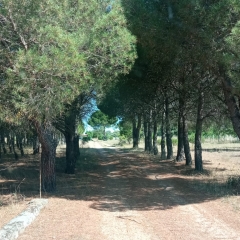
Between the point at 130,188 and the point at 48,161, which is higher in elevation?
the point at 48,161

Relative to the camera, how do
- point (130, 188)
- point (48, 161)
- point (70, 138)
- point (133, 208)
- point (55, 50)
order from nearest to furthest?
point (55, 50) → point (133, 208) → point (48, 161) → point (130, 188) → point (70, 138)

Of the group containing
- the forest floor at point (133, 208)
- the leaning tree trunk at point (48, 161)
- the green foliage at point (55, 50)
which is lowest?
the forest floor at point (133, 208)

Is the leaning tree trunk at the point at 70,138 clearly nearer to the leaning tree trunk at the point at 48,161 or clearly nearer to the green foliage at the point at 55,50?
the leaning tree trunk at the point at 48,161

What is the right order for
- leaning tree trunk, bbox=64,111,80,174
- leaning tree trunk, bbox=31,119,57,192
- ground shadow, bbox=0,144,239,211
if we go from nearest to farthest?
ground shadow, bbox=0,144,239,211 < leaning tree trunk, bbox=31,119,57,192 < leaning tree trunk, bbox=64,111,80,174

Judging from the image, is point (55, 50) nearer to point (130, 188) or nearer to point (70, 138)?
point (130, 188)

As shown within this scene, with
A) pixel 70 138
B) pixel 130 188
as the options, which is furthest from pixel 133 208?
pixel 70 138

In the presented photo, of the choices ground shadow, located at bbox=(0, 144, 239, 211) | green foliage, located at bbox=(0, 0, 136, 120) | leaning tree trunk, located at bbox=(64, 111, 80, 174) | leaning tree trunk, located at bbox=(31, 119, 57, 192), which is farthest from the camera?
leaning tree trunk, located at bbox=(64, 111, 80, 174)

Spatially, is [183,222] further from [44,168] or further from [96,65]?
[44,168]

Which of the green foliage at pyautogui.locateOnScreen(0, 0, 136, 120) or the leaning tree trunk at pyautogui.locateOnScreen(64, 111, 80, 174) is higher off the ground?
the green foliage at pyautogui.locateOnScreen(0, 0, 136, 120)

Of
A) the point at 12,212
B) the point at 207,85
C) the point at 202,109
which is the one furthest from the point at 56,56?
the point at 202,109

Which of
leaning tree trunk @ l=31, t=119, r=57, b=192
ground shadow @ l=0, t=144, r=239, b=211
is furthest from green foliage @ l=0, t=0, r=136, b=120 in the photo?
ground shadow @ l=0, t=144, r=239, b=211

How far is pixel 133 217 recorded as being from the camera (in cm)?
960

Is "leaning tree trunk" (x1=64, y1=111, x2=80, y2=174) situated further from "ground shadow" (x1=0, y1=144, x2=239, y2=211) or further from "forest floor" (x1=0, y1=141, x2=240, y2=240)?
"forest floor" (x1=0, y1=141, x2=240, y2=240)

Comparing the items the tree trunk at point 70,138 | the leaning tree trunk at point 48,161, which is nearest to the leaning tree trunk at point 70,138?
the tree trunk at point 70,138
